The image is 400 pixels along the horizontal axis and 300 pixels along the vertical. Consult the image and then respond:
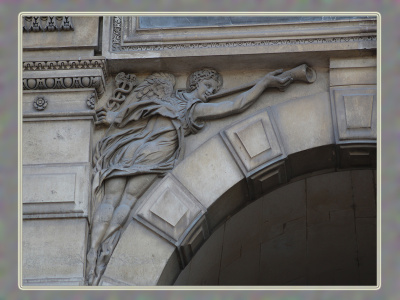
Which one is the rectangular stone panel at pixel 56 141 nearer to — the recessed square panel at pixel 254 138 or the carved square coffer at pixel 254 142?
the carved square coffer at pixel 254 142

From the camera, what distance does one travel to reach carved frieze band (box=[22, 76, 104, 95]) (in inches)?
398

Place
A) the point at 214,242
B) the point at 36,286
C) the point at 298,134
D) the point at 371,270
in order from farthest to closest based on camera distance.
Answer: the point at 371,270, the point at 214,242, the point at 298,134, the point at 36,286

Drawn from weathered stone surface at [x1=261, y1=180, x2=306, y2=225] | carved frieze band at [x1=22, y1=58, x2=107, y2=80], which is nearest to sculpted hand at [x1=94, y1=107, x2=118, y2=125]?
carved frieze band at [x1=22, y1=58, x2=107, y2=80]

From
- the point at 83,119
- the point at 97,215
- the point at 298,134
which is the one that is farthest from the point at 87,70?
the point at 298,134

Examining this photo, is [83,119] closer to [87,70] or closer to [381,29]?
[87,70]

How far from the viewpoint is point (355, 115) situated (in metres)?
9.85

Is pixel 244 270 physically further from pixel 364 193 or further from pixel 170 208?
pixel 170 208

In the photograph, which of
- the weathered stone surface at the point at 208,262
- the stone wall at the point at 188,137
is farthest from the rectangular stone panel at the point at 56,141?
the weathered stone surface at the point at 208,262

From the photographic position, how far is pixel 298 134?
9883 mm

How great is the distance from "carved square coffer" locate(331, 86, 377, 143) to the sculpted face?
1108 mm

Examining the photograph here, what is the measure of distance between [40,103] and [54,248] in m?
1.46

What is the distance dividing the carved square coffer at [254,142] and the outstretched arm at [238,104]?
153 millimetres

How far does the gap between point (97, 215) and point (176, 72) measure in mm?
1650

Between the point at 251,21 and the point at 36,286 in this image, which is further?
the point at 251,21
